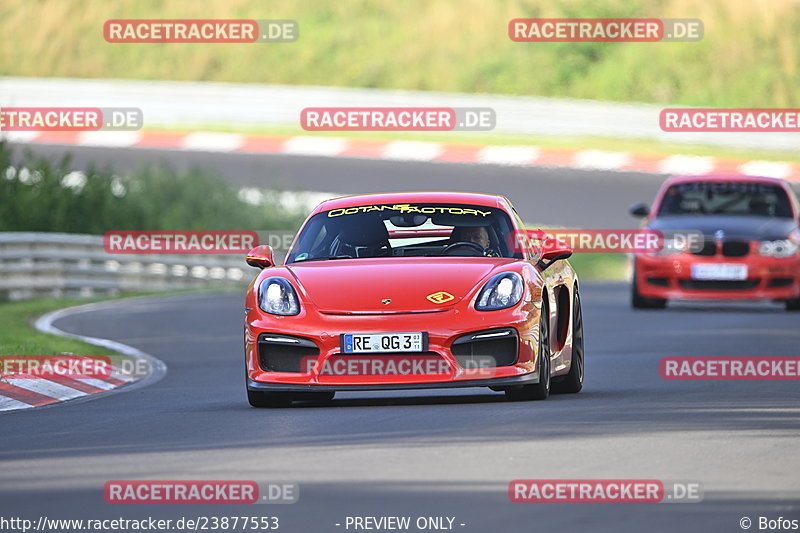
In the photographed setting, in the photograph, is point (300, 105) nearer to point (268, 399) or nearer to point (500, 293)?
point (268, 399)

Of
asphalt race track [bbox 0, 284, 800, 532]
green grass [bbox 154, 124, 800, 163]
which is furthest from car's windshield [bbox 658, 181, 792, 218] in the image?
green grass [bbox 154, 124, 800, 163]

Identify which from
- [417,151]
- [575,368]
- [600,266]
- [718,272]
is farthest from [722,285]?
[417,151]

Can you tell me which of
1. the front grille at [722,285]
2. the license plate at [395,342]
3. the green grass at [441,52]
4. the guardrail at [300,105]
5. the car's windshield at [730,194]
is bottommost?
the license plate at [395,342]

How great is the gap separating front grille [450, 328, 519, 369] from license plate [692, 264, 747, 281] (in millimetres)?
10005

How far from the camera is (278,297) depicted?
35.7 ft

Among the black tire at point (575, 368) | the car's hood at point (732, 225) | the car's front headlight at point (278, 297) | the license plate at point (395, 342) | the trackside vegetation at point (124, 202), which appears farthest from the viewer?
the trackside vegetation at point (124, 202)

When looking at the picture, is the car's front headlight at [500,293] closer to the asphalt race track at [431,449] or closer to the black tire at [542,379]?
the black tire at [542,379]

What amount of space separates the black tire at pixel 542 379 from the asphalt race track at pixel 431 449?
0.10 metres

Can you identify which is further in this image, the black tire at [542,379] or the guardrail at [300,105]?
the guardrail at [300,105]

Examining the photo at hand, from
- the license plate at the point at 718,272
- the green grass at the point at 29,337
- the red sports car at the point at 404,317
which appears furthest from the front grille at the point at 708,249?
the red sports car at the point at 404,317

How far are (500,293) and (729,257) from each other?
32.8 feet

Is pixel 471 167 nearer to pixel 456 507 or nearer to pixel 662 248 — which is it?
pixel 662 248

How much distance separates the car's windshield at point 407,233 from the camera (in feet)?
37.8

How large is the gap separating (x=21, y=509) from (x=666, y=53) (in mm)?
40681
